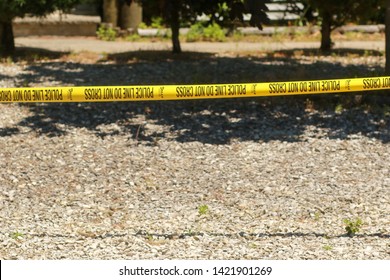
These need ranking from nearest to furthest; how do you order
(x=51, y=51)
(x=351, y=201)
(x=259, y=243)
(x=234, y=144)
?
(x=259, y=243)
(x=351, y=201)
(x=234, y=144)
(x=51, y=51)

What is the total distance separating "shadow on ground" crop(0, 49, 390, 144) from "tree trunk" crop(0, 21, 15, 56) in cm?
170

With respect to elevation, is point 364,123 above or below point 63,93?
below

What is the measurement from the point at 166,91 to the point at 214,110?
3.66 m

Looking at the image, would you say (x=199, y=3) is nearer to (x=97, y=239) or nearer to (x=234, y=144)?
(x=234, y=144)

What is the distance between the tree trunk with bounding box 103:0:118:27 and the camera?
17078 millimetres

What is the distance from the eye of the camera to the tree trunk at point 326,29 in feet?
46.0

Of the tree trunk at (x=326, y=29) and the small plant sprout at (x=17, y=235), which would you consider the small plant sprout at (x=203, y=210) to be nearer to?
the small plant sprout at (x=17, y=235)

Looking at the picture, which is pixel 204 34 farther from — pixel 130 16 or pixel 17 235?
pixel 17 235

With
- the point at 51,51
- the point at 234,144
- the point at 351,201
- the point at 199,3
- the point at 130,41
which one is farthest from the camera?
the point at 130,41

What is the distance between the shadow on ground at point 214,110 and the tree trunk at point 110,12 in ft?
16.4

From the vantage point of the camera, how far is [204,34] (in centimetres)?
1647

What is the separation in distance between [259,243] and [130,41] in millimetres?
10866

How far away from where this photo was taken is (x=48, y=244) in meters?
5.96

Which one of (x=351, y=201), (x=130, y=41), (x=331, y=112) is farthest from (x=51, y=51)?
(x=351, y=201)
